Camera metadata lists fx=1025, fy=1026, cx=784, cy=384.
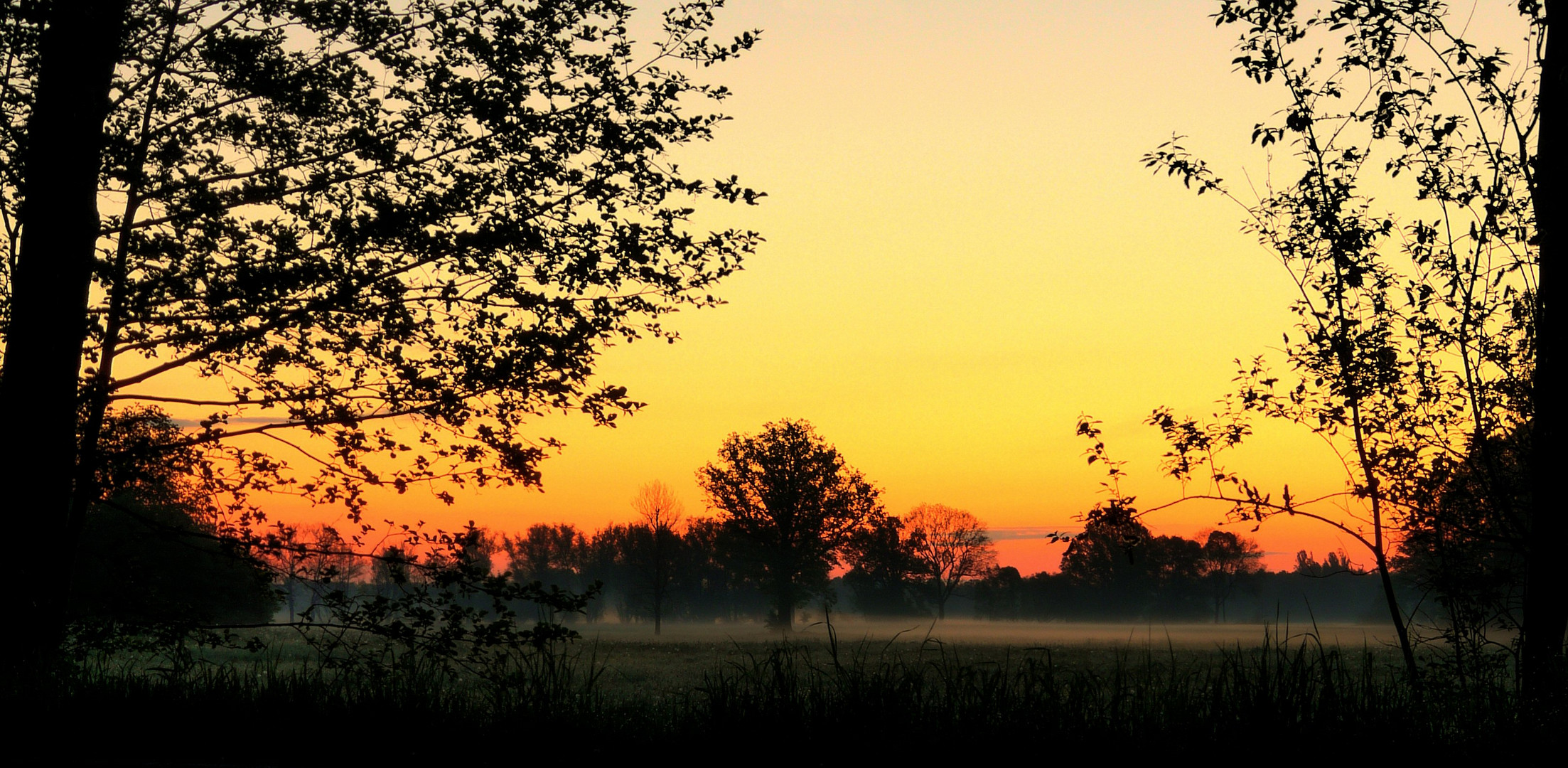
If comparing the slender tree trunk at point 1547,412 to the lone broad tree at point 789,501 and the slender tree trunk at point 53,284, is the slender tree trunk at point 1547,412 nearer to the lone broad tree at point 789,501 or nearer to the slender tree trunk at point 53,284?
the slender tree trunk at point 53,284

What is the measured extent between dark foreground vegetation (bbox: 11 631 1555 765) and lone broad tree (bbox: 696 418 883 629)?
52493 mm

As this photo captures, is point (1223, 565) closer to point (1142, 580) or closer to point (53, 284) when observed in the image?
point (1142, 580)

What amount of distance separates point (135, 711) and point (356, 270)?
4.36 metres

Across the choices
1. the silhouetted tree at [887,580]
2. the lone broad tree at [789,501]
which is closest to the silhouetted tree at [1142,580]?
the silhouetted tree at [887,580]

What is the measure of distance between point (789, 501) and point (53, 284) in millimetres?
51280

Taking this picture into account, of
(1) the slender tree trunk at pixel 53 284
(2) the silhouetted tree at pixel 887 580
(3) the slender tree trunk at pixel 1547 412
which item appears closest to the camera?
(1) the slender tree trunk at pixel 53 284

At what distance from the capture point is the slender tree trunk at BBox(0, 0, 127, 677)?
8234 millimetres

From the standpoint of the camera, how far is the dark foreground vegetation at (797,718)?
213 inches

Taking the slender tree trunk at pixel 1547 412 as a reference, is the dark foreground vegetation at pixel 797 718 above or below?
below

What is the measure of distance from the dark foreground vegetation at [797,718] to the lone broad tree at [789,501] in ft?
172

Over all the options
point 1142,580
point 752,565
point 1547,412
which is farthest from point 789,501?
point 1142,580

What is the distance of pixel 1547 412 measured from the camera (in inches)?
340

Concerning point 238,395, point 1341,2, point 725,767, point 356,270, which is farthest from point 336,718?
point 1341,2

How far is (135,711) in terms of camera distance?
6328mm
